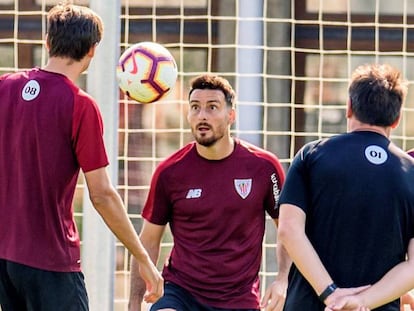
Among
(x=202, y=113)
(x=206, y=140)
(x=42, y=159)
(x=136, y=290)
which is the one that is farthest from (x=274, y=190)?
(x=42, y=159)

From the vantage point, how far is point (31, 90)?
521cm

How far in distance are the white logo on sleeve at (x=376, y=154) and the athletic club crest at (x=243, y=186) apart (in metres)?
1.44

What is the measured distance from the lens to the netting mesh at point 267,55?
8.75m

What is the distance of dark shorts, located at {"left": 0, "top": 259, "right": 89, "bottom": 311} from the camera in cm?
517

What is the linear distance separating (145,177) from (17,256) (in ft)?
12.8

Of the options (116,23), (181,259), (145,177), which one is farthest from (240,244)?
(145,177)

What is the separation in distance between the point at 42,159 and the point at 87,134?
22 cm

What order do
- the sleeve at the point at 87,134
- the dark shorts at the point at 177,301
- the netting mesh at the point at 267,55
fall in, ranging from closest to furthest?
the sleeve at the point at 87,134 → the dark shorts at the point at 177,301 → the netting mesh at the point at 267,55

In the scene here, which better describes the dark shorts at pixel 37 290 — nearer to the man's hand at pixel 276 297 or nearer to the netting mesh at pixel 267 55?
the man's hand at pixel 276 297

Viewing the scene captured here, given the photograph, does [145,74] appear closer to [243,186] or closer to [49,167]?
[243,186]

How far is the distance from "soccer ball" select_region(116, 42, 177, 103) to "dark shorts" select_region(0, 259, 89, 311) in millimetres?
1389

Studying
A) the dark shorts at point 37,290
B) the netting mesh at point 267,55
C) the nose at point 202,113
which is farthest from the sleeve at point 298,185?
the netting mesh at point 267,55

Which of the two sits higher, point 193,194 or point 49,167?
point 49,167

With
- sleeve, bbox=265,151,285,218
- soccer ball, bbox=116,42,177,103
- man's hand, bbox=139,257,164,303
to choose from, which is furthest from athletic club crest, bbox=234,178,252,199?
man's hand, bbox=139,257,164,303
